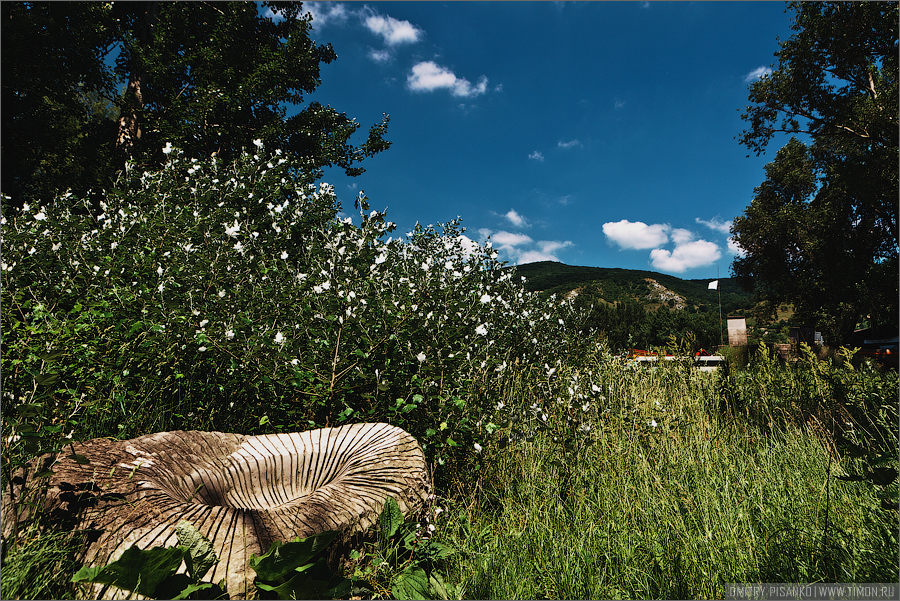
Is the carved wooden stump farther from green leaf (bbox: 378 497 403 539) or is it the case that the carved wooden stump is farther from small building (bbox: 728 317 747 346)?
small building (bbox: 728 317 747 346)

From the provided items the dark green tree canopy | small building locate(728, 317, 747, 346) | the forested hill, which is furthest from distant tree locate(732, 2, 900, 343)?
the forested hill

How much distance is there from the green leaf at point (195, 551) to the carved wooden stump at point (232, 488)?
0.04 m

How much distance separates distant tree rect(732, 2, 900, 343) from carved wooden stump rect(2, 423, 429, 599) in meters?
6.68

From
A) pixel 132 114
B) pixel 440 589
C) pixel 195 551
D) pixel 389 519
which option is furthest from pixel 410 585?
pixel 132 114

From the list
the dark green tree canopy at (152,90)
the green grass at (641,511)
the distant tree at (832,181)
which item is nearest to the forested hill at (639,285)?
the distant tree at (832,181)

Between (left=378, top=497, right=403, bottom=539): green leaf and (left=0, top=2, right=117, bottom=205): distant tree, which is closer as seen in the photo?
(left=378, top=497, right=403, bottom=539): green leaf

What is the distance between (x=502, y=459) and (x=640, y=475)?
903 mm

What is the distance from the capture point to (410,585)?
170cm

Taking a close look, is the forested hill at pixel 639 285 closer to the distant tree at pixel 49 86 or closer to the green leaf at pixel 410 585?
the distant tree at pixel 49 86

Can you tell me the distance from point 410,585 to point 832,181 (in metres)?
17.6

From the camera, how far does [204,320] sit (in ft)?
9.84

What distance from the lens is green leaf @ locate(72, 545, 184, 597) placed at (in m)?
1.26

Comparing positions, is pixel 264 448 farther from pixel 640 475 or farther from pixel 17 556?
pixel 640 475

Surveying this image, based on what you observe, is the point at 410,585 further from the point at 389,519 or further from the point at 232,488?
the point at 232,488
